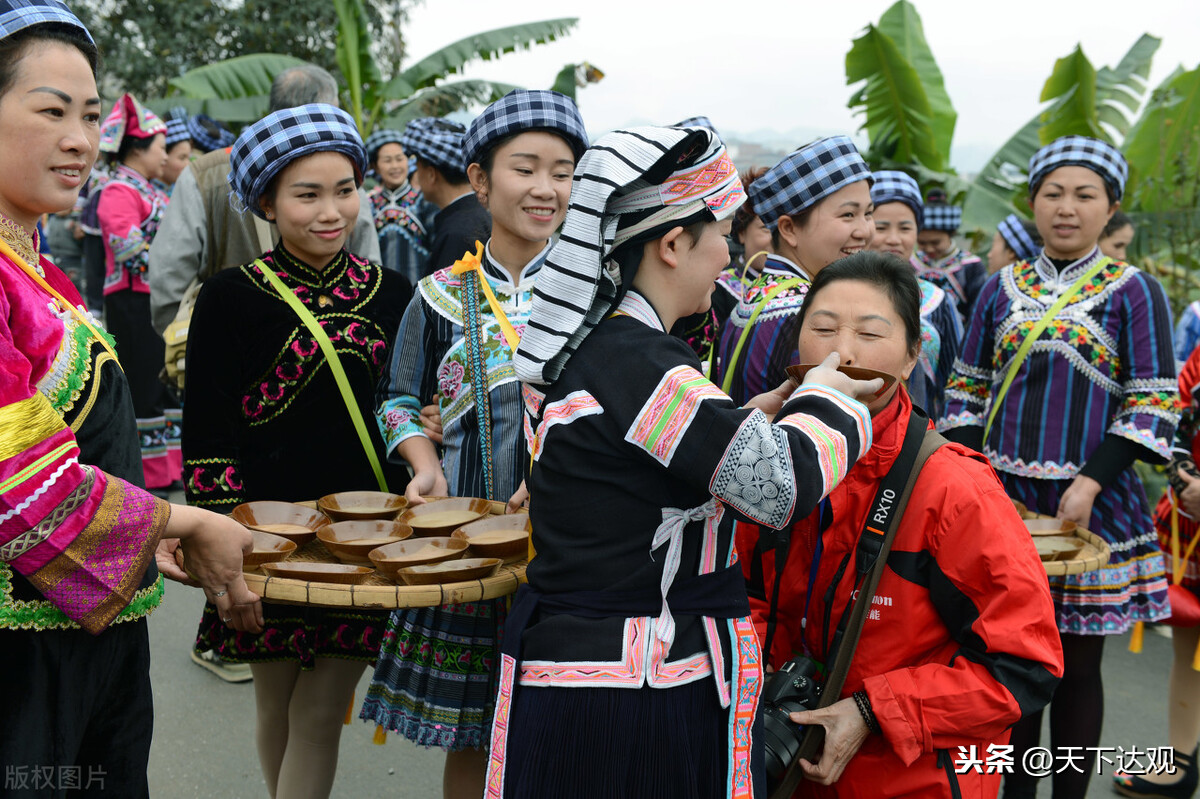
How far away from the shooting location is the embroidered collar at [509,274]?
8.90ft

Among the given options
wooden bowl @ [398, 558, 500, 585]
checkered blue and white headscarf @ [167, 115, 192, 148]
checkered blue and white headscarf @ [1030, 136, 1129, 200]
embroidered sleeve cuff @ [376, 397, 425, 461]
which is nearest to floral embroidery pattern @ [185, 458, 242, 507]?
Answer: embroidered sleeve cuff @ [376, 397, 425, 461]

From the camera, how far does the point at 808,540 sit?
221 centimetres

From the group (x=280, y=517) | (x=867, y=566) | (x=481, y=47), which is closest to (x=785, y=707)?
(x=867, y=566)

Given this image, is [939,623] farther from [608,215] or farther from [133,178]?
[133,178]

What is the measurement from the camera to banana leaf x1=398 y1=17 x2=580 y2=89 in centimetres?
1218

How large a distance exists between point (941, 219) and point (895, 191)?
8.03ft

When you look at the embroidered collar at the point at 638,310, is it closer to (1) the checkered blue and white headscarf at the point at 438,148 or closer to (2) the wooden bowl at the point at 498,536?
(2) the wooden bowl at the point at 498,536

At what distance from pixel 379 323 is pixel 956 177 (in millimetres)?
7568

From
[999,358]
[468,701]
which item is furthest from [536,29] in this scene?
[468,701]

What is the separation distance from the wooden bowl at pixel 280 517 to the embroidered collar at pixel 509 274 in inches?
31.5

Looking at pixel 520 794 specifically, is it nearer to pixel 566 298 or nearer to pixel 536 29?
pixel 566 298

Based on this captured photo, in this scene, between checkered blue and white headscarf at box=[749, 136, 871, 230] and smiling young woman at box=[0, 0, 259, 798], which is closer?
smiling young woman at box=[0, 0, 259, 798]

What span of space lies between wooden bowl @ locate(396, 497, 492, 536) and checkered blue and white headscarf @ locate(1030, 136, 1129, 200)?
8.15 feet

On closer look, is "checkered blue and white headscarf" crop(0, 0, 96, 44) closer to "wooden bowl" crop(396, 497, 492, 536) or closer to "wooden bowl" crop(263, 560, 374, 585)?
"wooden bowl" crop(263, 560, 374, 585)
